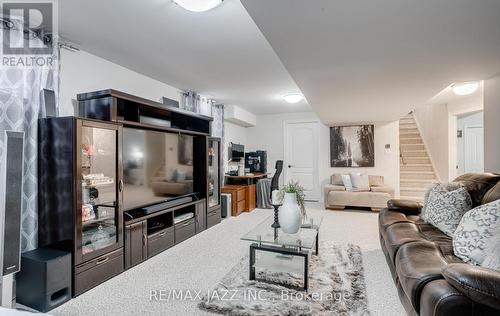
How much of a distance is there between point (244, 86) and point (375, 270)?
3054 millimetres

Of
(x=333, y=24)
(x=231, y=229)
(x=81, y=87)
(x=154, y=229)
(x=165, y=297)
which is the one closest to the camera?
(x=333, y=24)

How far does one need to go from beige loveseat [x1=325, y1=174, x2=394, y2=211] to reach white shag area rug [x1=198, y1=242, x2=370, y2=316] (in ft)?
8.74

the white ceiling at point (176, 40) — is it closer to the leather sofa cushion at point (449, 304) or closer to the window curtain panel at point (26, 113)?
the window curtain panel at point (26, 113)

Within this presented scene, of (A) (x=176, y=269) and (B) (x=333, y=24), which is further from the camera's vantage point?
(A) (x=176, y=269)

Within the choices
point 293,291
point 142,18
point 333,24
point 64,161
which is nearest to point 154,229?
point 64,161

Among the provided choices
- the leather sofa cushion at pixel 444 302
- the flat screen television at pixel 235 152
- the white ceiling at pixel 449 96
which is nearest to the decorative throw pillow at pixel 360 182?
the white ceiling at pixel 449 96

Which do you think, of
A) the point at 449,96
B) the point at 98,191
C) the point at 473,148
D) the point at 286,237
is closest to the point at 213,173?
the point at 98,191

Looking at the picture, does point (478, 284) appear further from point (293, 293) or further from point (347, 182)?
point (347, 182)

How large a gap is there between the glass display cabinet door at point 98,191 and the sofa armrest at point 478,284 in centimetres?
258

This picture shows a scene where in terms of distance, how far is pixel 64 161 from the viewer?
215cm

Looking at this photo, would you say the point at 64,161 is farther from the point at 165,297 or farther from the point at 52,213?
the point at 165,297

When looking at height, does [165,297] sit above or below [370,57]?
below

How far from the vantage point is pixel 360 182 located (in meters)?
5.45

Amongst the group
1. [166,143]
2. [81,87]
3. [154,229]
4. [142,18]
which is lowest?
[154,229]
